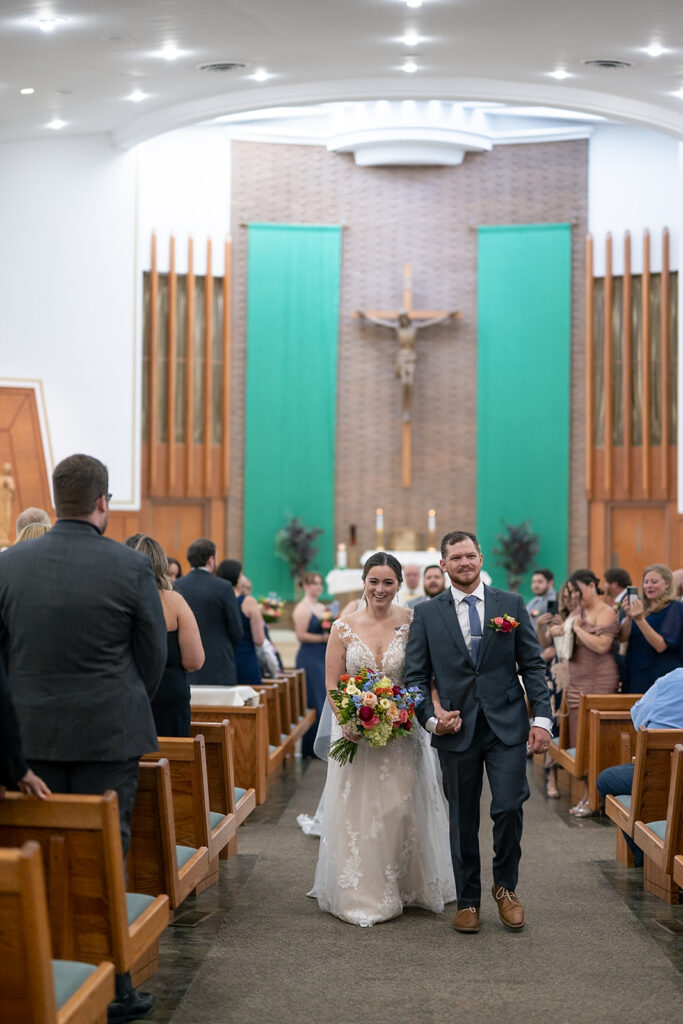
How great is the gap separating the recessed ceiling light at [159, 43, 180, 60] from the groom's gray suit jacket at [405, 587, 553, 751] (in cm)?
824

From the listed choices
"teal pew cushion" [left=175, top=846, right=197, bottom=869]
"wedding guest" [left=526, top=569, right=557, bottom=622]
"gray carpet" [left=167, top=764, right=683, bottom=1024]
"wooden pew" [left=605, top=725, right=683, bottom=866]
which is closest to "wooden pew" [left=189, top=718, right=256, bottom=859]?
"gray carpet" [left=167, top=764, right=683, bottom=1024]

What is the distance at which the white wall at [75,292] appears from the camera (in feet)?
48.9

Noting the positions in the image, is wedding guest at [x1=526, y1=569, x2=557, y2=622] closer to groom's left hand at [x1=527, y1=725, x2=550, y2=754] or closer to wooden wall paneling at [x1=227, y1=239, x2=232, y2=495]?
groom's left hand at [x1=527, y1=725, x2=550, y2=754]

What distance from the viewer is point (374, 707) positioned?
16.7 feet

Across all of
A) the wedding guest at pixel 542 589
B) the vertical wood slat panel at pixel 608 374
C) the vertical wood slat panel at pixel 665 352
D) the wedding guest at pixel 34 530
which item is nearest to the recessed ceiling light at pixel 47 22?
the wedding guest at pixel 542 589

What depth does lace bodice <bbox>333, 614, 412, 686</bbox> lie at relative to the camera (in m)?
5.39

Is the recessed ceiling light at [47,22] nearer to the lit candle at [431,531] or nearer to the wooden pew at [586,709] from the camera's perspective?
the wooden pew at [586,709]

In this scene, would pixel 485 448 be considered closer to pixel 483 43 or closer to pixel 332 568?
pixel 332 568

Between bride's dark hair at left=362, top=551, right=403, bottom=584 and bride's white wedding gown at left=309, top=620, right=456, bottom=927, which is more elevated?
bride's dark hair at left=362, top=551, right=403, bottom=584

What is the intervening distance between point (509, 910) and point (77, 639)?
2.40m

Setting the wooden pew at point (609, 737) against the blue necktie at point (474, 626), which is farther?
the wooden pew at point (609, 737)

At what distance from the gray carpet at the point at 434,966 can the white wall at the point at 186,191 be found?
12.6 metres

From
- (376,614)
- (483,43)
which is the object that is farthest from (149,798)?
(483,43)

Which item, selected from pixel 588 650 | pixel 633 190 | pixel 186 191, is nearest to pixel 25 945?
pixel 588 650
